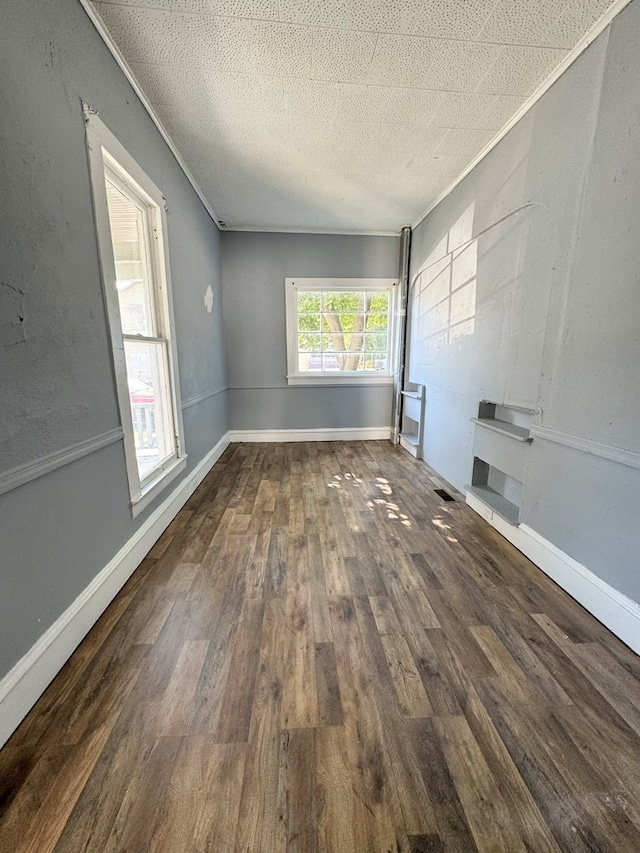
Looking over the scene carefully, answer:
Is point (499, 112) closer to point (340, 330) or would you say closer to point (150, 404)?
point (340, 330)

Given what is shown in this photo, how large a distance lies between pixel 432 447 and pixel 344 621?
235 cm

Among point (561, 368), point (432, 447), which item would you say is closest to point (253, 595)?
point (561, 368)

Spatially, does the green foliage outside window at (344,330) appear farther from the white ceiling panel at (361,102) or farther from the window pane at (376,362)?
the white ceiling panel at (361,102)

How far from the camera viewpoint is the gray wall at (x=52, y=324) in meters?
1.11

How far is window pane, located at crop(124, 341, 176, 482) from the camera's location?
2152 millimetres

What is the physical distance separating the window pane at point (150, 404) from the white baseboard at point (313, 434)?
2.08 metres

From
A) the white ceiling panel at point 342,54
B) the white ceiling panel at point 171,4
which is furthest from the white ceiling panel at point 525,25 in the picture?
the white ceiling panel at point 171,4

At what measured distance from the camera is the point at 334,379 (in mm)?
4590

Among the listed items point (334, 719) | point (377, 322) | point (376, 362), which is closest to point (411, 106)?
point (377, 322)

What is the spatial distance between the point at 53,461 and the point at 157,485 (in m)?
0.97

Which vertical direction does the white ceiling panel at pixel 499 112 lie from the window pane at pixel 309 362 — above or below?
above

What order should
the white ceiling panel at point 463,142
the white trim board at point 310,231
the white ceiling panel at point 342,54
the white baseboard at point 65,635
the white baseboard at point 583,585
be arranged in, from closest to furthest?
the white baseboard at point 65,635 < the white baseboard at point 583,585 < the white ceiling panel at point 342,54 < the white ceiling panel at point 463,142 < the white trim board at point 310,231

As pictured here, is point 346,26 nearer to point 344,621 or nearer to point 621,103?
point 621,103

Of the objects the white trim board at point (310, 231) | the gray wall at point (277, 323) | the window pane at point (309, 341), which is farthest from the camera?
the window pane at point (309, 341)
